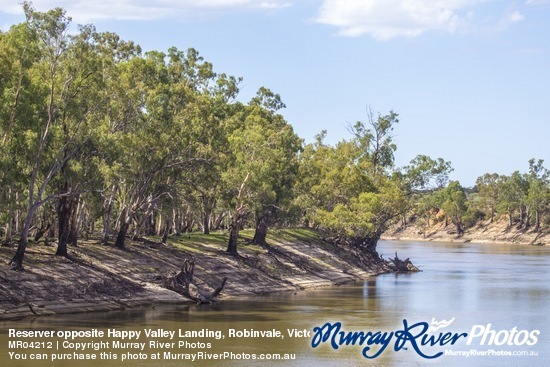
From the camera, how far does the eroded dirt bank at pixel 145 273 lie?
166ft

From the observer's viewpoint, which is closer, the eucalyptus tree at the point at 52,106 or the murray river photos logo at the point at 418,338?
the murray river photos logo at the point at 418,338

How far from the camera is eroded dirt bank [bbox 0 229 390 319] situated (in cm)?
5059

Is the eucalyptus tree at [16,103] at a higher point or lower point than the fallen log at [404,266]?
higher

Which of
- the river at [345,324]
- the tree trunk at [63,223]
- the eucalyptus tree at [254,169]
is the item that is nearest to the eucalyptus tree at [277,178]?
the eucalyptus tree at [254,169]

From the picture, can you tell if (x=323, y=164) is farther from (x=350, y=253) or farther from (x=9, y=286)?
(x=9, y=286)

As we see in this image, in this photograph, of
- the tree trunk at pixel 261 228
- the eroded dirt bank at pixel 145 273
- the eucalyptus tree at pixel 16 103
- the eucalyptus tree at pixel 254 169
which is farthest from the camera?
the tree trunk at pixel 261 228

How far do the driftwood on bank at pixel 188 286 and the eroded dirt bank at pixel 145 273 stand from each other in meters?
0.61

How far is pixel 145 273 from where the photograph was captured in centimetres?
6166

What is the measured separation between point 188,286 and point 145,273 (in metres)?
4.32

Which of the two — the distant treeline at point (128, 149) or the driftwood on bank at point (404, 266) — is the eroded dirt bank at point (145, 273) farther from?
the driftwood on bank at point (404, 266)

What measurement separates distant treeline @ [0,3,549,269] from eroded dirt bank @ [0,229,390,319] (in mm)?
1798

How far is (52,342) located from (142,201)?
29376 mm

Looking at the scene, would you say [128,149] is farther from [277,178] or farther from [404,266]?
[404,266]

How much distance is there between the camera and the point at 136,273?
6072 cm
